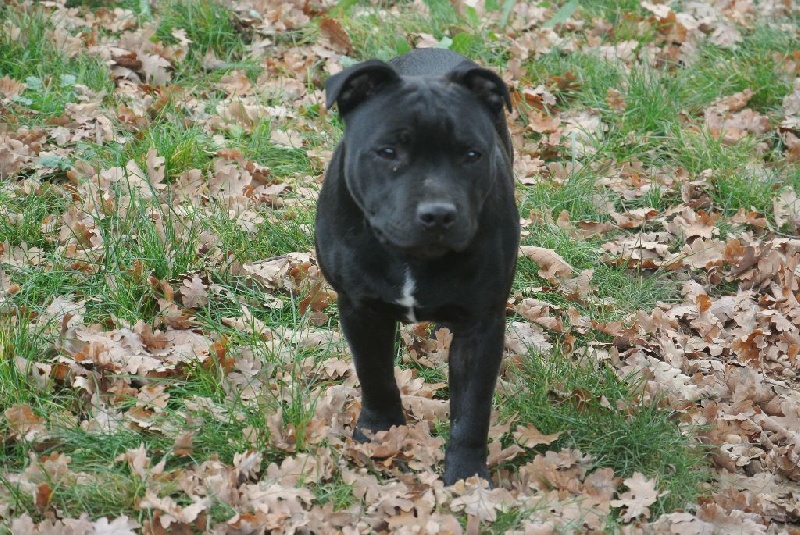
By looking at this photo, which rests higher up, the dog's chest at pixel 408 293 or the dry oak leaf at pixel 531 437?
the dog's chest at pixel 408 293

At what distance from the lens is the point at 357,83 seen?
379cm

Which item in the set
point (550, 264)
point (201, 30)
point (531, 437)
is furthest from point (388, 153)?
point (201, 30)

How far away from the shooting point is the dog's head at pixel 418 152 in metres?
3.46

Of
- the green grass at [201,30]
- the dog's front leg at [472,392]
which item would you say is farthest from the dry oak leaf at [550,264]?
the green grass at [201,30]

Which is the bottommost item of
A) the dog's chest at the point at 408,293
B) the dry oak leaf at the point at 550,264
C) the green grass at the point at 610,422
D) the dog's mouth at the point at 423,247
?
the dry oak leaf at the point at 550,264

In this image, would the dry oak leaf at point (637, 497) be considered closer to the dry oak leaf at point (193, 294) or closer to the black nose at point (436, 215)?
the black nose at point (436, 215)

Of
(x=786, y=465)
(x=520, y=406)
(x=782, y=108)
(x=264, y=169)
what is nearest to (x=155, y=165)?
(x=264, y=169)

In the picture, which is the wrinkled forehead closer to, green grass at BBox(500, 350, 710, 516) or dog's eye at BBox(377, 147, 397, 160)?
dog's eye at BBox(377, 147, 397, 160)

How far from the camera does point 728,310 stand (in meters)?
5.45

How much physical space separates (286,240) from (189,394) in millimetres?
1553

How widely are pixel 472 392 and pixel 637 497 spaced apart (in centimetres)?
73

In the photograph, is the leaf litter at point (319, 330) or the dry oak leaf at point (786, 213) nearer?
the leaf litter at point (319, 330)

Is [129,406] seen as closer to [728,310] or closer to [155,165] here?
[155,165]

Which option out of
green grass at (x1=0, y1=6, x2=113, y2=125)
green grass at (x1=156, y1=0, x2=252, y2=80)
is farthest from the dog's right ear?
green grass at (x1=156, y1=0, x2=252, y2=80)
